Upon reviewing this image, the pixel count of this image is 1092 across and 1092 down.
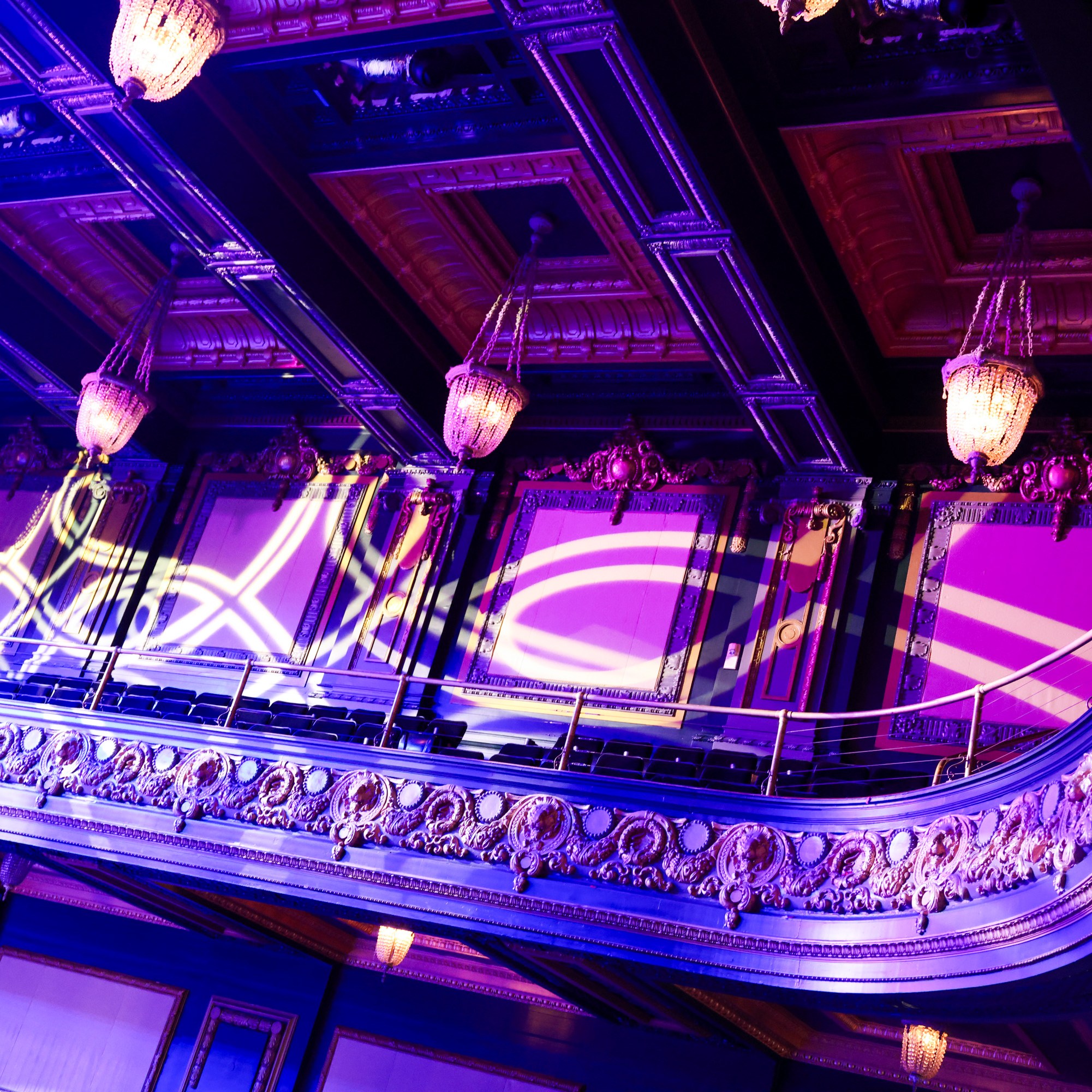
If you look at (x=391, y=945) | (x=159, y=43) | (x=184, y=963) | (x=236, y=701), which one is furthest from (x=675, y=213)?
(x=184, y=963)

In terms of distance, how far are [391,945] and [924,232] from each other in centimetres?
547

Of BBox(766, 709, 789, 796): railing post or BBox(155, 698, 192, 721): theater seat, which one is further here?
BBox(155, 698, 192, 721): theater seat

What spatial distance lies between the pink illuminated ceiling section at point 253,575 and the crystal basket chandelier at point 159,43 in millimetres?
5353

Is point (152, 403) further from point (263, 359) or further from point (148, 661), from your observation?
point (148, 661)

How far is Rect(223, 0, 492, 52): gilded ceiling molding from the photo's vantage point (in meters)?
6.81

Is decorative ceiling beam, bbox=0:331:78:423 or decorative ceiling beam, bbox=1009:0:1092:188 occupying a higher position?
decorative ceiling beam, bbox=0:331:78:423

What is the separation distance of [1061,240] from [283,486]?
655 cm

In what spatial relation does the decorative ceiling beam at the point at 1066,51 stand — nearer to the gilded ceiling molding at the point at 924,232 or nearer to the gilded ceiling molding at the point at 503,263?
the gilded ceiling molding at the point at 924,232

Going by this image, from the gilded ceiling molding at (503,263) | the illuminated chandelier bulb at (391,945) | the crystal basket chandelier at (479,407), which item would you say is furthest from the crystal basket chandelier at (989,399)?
the illuminated chandelier bulb at (391,945)

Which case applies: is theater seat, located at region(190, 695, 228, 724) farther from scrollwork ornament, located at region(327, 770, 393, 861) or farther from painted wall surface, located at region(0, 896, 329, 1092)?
painted wall surface, located at region(0, 896, 329, 1092)

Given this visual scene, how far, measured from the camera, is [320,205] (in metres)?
8.86

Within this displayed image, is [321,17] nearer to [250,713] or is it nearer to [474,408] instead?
[474,408]

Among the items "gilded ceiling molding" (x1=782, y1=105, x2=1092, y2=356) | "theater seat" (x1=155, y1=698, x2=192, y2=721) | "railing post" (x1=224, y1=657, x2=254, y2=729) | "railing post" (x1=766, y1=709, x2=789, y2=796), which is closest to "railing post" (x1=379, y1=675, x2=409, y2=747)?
"railing post" (x1=224, y1=657, x2=254, y2=729)

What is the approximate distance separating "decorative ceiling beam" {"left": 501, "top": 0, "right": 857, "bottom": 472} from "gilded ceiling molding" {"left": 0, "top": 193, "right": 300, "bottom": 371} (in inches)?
160
